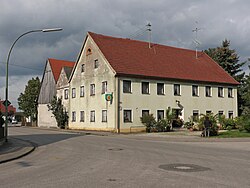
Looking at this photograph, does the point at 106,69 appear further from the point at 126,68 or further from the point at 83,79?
the point at 83,79

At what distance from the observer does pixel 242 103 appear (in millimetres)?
50688

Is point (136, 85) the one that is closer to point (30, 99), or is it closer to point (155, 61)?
point (155, 61)

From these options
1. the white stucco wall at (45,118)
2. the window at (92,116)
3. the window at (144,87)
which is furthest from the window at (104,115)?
the white stucco wall at (45,118)

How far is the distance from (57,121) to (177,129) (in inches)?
686

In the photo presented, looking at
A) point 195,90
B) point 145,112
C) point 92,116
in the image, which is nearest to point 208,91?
point 195,90

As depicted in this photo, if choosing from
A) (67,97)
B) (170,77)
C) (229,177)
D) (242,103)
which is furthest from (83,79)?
(229,177)

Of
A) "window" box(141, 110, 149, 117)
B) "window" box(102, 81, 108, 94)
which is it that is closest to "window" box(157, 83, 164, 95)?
"window" box(141, 110, 149, 117)

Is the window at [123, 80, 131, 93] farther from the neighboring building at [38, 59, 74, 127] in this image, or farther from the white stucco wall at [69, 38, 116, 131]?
the neighboring building at [38, 59, 74, 127]

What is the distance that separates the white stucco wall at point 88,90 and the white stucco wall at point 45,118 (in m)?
7.93

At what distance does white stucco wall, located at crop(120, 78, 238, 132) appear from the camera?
3328cm

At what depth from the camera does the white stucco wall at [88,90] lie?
33.5 meters

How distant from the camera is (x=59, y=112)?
4428 cm

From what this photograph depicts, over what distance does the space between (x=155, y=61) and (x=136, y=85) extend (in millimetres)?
5800

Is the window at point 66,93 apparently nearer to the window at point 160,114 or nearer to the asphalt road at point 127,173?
the window at point 160,114
